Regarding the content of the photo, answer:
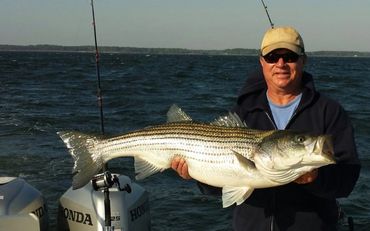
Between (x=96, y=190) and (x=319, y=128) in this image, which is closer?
(x=319, y=128)

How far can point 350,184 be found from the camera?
4.46m

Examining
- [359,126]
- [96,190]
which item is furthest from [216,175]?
[359,126]

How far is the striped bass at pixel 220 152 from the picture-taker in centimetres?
427

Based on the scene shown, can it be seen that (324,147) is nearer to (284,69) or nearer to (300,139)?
(300,139)

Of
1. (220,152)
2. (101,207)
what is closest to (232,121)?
(220,152)

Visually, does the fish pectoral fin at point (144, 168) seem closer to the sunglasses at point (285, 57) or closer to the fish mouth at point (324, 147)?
the sunglasses at point (285, 57)

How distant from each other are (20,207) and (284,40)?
11.9 ft

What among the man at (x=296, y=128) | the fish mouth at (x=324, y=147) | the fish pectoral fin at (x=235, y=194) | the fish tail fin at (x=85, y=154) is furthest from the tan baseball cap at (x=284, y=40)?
the fish tail fin at (x=85, y=154)

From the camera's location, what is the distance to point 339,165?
14.3ft

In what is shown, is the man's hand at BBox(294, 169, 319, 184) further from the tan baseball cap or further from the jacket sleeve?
the tan baseball cap

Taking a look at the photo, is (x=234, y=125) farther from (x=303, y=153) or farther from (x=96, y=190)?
(x=96, y=190)

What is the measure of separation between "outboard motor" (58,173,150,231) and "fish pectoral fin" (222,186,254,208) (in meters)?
1.99

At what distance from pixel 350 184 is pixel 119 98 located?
2578 centimetres

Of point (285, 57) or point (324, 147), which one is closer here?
point (324, 147)
